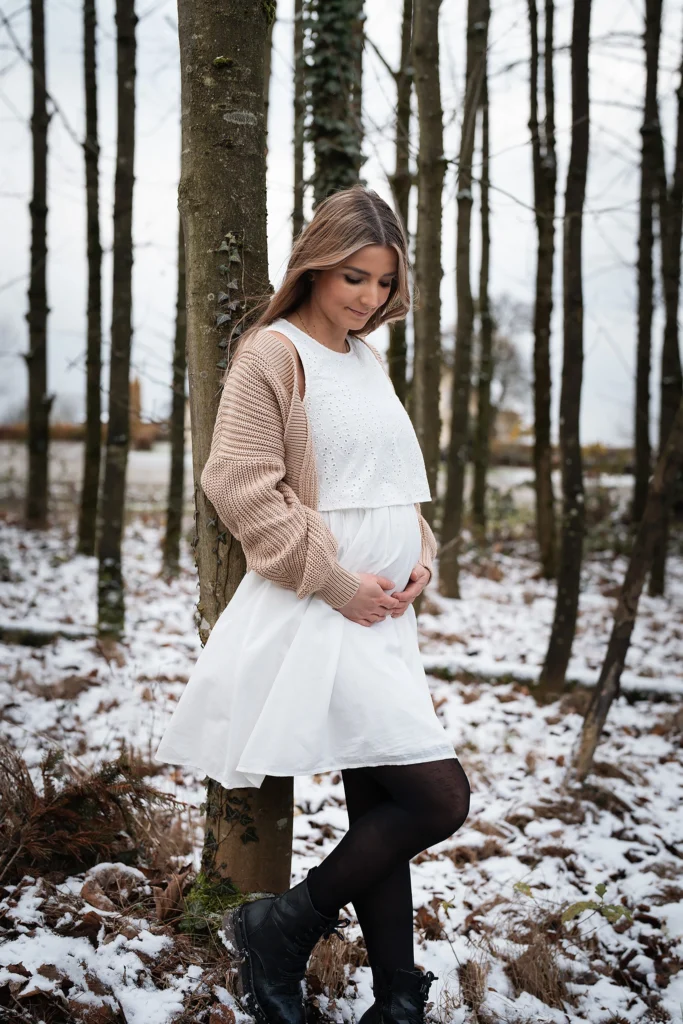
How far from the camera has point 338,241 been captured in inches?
81.9

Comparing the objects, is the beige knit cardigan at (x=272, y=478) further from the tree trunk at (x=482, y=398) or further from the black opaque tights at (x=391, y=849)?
the tree trunk at (x=482, y=398)

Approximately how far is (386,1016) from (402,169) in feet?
18.4

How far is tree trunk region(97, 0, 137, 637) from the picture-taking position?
5.86 m

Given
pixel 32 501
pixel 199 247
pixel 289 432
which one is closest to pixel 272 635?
pixel 289 432

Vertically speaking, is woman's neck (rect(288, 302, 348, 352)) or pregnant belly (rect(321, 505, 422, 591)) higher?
woman's neck (rect(288, 302, 348, 352))

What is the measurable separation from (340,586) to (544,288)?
24.2ft

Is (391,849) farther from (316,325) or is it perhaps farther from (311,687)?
(316,325)

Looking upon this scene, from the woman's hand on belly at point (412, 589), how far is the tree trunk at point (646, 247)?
5.45 m

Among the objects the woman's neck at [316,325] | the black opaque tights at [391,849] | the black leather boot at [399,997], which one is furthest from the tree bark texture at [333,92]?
the black leather boot at [399,997]

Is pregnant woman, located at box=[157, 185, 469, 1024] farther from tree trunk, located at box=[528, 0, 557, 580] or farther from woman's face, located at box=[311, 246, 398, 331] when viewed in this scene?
tree trunk, located at box=[528, 0, 557, 580]

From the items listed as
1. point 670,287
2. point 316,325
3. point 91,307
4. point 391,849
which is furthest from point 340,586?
point 91,307

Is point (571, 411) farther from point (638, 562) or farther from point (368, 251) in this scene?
point (368, 251)

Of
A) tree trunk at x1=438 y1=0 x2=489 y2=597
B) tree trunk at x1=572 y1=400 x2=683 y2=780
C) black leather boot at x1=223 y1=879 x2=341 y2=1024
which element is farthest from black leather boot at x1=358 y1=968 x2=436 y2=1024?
tree trunk at x1=438 y1=0 x2=489 y2=597

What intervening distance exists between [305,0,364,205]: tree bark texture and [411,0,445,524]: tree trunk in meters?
0.69
